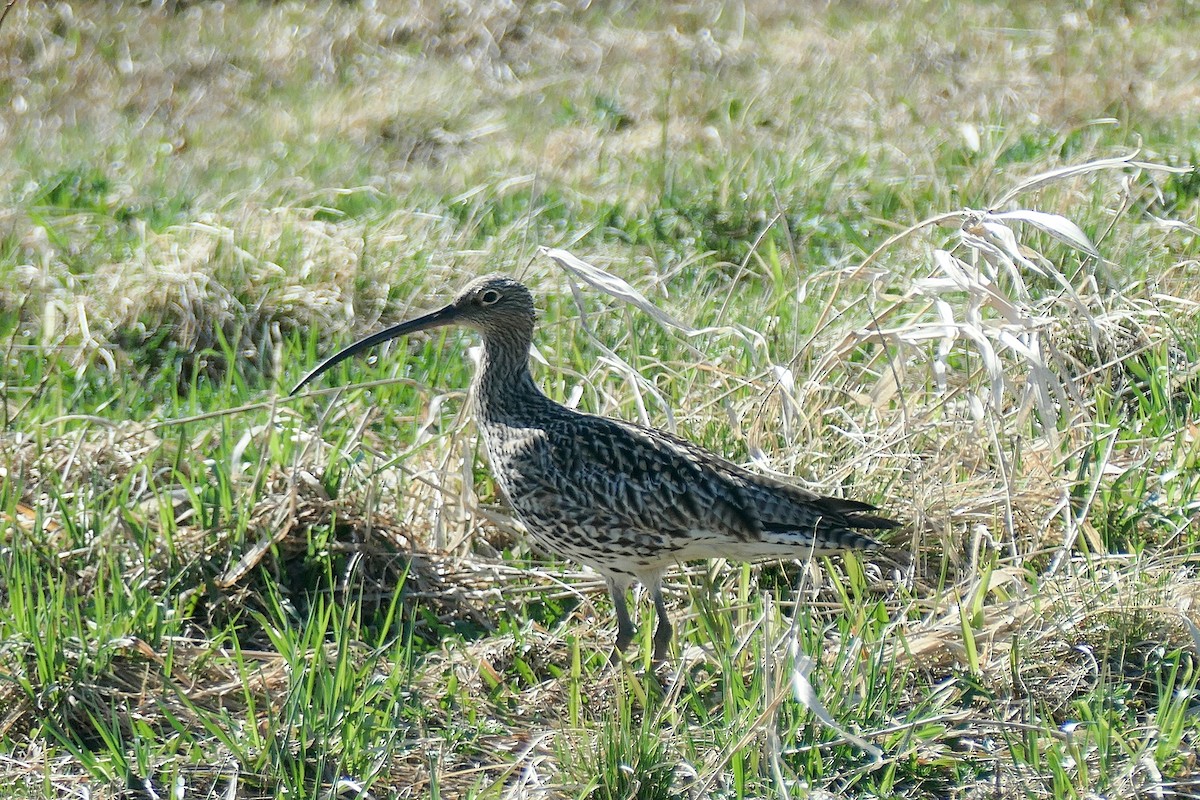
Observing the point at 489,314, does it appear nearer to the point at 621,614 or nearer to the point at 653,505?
the point at 653,505

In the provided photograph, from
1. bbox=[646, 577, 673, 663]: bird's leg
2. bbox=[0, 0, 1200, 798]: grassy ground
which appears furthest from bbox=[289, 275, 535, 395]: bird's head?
bbox=[646, 577, 673, 663]: bird's leg

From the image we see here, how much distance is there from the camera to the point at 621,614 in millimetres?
4203

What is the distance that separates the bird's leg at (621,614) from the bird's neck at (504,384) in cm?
59

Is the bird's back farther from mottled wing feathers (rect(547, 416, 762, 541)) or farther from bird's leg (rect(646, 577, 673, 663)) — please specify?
bird's leg (rect(646, 577, 673, 663))

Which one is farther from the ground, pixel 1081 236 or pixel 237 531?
pixel 1081 236

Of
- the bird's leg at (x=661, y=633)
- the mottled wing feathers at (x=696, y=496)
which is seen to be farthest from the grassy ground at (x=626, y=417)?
the mottled wing feathers at (x=696, y=496)

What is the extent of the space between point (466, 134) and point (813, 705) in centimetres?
646

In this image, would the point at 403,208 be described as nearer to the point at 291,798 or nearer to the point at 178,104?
the point at 178,104

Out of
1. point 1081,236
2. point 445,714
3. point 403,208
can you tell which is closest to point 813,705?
point 445,714

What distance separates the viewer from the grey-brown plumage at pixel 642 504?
4.02 meters

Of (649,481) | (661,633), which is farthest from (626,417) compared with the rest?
(661,633)

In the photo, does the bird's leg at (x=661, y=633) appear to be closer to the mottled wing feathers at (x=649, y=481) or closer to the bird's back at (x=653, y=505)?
the bird's back at (x=653, y=505)

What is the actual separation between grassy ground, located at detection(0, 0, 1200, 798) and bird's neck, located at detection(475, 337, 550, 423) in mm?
250

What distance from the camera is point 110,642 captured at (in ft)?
12.7
